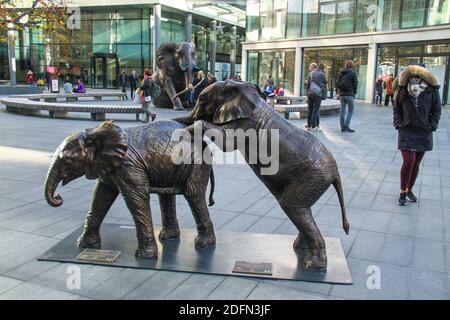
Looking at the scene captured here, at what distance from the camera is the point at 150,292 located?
3.25 metres

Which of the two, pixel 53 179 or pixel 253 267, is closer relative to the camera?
pixel 53 179

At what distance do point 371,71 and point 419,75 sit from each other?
20533 mm

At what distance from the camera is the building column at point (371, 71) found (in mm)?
24625

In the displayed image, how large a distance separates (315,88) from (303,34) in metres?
18.0

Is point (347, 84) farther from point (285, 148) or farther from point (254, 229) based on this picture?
point (285, 148)

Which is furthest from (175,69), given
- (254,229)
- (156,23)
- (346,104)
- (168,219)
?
(156,23)

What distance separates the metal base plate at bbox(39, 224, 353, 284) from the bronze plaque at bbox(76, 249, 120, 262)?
38 millimetres

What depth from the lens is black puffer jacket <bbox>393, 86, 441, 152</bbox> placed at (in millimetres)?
5590

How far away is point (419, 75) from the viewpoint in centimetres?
554

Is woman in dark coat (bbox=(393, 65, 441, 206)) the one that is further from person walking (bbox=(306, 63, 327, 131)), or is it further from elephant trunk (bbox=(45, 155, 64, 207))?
person walking (bbox=(306, 63, 327, 131))

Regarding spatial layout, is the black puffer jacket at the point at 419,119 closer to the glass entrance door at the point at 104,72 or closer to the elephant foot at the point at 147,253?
the elephant foot at the point at 147,253

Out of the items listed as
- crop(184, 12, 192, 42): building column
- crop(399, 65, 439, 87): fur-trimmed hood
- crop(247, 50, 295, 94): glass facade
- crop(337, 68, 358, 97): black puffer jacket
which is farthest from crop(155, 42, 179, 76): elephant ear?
crop(184, 12, 192, 42): building column

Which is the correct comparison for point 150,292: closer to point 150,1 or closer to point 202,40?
point 150,1
